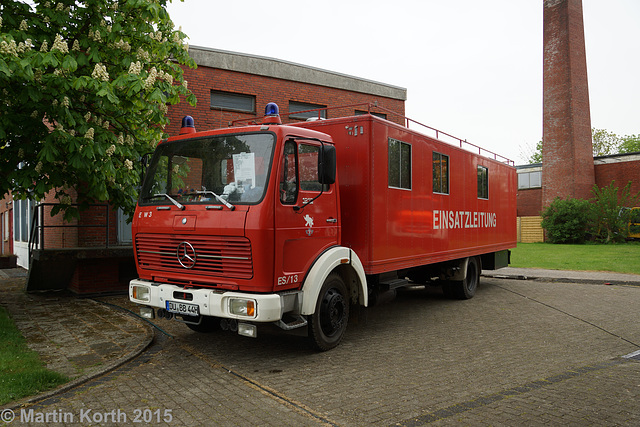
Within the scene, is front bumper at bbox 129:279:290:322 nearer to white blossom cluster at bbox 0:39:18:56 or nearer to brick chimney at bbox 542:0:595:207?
white blossom cluster at bbox 0:39:18:56

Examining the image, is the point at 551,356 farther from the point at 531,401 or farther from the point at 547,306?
the point at 547,306

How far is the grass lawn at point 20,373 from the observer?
4586mm

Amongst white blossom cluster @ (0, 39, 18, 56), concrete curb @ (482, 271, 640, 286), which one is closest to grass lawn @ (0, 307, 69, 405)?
white blossom cluster @ (0, 39, 18, 56)

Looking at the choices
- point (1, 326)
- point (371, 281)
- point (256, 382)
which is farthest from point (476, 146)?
point (1, 326)

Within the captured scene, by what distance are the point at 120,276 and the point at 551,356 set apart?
892 cm

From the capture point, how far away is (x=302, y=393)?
15.5 feet

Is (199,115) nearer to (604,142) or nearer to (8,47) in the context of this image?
(8,47)

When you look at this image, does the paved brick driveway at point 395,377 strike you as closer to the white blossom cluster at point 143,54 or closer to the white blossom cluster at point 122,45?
the white blossom cluster at point 143,54

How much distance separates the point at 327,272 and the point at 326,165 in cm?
129

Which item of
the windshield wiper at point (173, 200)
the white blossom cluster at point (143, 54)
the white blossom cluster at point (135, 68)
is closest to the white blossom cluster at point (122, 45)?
the white blossom cluster at point (143, 54)

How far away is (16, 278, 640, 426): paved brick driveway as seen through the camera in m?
4.21

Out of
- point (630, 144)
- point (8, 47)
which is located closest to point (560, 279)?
point (8, 47)

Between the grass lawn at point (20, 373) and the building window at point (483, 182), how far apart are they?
28.2 ft

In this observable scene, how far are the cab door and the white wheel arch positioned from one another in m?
0.10
